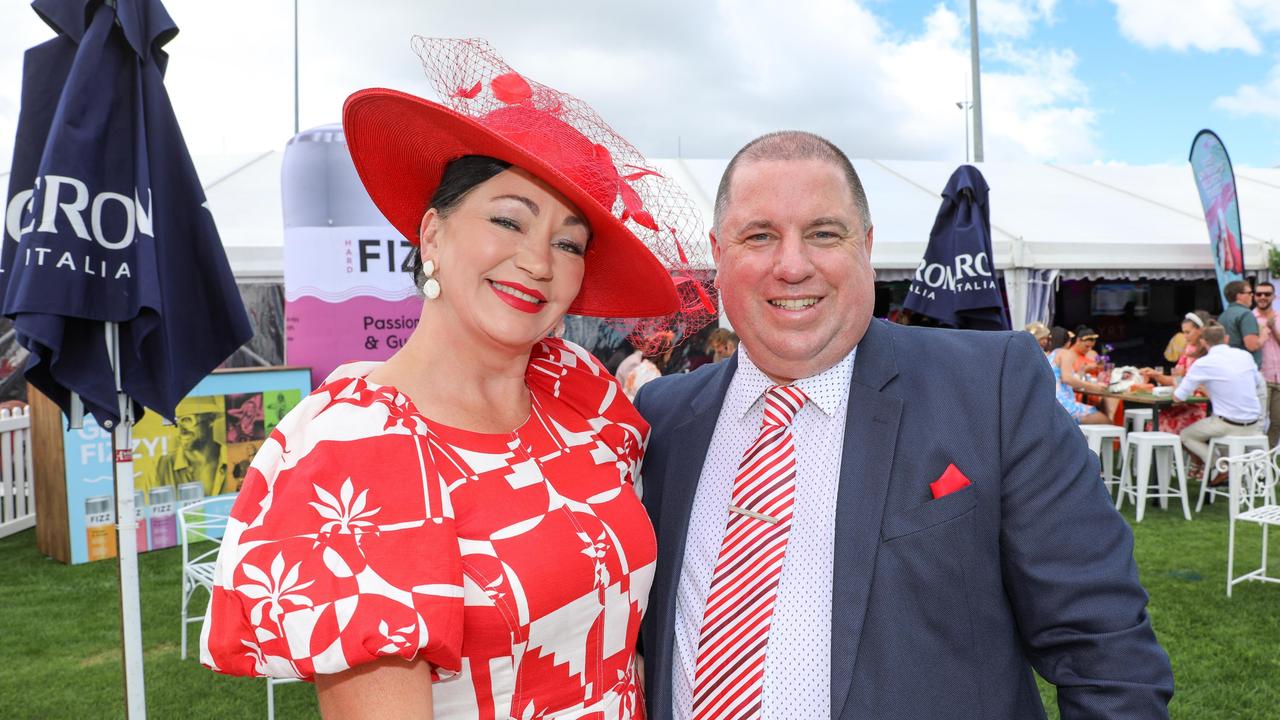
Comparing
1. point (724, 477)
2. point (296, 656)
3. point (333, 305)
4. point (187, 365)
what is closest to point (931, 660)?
point (724, 477)

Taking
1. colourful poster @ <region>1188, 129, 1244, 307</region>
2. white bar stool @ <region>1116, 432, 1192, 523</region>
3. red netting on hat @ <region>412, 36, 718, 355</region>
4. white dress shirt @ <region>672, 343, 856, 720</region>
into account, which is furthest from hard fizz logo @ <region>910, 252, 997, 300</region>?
colourful poster @ <region>1188, 129, 1244, 307</region>

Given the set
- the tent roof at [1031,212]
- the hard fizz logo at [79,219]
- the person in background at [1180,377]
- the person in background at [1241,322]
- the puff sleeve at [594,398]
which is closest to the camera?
the puff sleeve at [594,398]

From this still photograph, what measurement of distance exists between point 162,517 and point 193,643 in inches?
92.9

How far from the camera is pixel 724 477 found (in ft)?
5.63

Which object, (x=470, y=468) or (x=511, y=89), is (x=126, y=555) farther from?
(x=511, y=89)

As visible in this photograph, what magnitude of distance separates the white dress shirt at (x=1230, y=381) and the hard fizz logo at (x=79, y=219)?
7.95 metres

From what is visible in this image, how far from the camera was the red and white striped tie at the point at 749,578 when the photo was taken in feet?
4.89

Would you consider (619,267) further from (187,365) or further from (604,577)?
(187,365)

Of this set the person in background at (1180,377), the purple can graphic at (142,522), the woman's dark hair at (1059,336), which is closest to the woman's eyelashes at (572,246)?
the purple can graphic at (142,522)

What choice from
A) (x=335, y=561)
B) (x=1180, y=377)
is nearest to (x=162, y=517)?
(x=335, y=561)

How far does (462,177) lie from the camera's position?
1.59 meters

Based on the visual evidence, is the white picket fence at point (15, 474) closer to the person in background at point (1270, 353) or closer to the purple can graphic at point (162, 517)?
the purple can graphic at point (162, 517)

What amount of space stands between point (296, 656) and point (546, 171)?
2.87 ft

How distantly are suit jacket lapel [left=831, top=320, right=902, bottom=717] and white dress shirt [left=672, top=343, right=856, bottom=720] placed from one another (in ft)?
0.10
